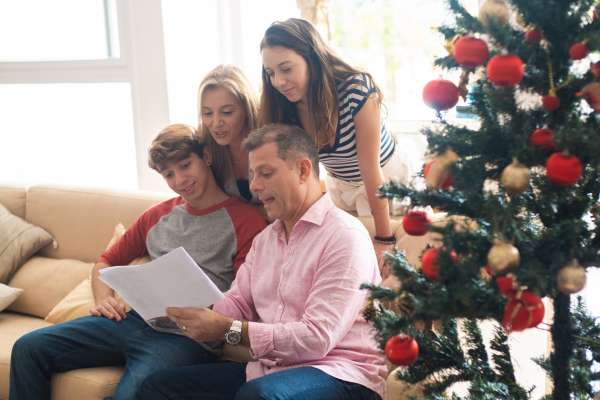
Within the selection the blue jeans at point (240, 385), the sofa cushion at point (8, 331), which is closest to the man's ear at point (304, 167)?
the blue jeans at point (240, 385)

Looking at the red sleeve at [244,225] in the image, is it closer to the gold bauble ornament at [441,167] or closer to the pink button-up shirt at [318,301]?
the pink button-up shirt at [318,301]

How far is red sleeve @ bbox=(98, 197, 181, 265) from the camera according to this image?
9.08ft

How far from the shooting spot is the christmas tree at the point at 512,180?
118cm

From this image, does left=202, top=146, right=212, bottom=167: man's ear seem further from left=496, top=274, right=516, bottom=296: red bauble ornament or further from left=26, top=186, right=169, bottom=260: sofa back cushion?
left=496, top=274, right=516, bottom=296: red bauble ornament

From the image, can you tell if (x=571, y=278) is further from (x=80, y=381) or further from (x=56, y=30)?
(x=56, y=30)

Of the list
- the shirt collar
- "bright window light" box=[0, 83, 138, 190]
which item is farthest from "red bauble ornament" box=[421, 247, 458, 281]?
"bright window light" box=[0, 83, 138, 190]

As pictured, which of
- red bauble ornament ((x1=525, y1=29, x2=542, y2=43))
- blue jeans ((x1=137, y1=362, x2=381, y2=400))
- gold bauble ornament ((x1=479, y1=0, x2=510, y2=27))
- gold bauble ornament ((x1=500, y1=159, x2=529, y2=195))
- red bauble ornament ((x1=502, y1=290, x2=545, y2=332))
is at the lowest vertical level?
blue jeans ((x1=137, y1=362, x2=381, y2=400))

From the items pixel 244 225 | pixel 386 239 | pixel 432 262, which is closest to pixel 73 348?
pixel 244 225

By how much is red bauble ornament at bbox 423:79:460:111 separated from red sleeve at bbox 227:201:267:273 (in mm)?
1342

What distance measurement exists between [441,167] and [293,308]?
38.4 inches

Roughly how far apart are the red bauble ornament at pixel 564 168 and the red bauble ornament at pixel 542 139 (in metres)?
0.05

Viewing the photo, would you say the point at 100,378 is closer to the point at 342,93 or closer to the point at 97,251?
the point at 97,251

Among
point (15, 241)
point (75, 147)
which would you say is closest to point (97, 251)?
point (15, 241)

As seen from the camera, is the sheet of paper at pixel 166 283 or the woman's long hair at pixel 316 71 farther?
the woman's long hair at pixel 316 71
